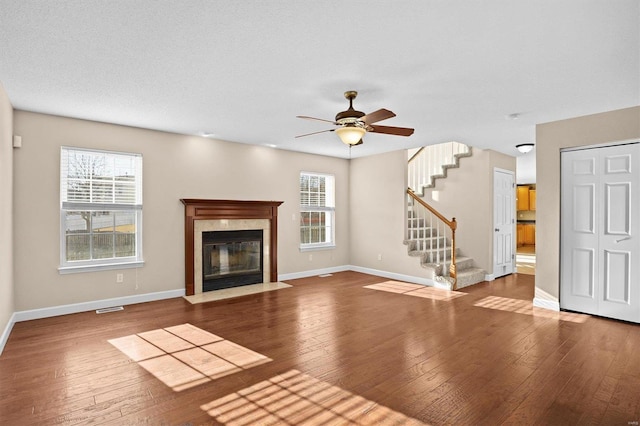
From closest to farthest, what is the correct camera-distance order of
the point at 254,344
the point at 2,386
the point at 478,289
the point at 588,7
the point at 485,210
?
the point at 588,7, the point at 2,386, the point at 254,344, the point at 478,289, the point at 485,210

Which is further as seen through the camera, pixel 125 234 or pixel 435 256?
pixel 435 256

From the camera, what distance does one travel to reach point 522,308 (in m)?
4.65

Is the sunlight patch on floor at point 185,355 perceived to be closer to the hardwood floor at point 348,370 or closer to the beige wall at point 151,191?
the hardwood floor at point 348,370

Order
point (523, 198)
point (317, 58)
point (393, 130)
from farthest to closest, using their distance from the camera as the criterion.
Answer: point (523, 198), point (393, 130), point (317, 58)

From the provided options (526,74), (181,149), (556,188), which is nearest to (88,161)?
(181,149)

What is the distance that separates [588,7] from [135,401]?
3.89m

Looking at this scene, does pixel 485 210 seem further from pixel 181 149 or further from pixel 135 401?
pixel 135 401

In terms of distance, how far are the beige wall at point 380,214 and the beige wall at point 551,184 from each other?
2004 millimetres

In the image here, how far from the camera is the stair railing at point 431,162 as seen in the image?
279 inches

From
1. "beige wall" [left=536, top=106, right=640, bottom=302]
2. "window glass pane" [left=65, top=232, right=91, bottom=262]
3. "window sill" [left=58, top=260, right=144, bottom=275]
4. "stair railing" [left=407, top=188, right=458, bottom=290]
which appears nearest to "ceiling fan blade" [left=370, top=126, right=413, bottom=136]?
"beige wall" [left=536, top=106, right=640, bottom=302]

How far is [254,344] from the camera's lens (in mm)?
3398

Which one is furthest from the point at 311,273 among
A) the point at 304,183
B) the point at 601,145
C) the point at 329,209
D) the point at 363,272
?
the point at 601,145

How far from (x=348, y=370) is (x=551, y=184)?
3.73 metres

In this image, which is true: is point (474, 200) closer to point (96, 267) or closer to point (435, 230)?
point (435, 230)
